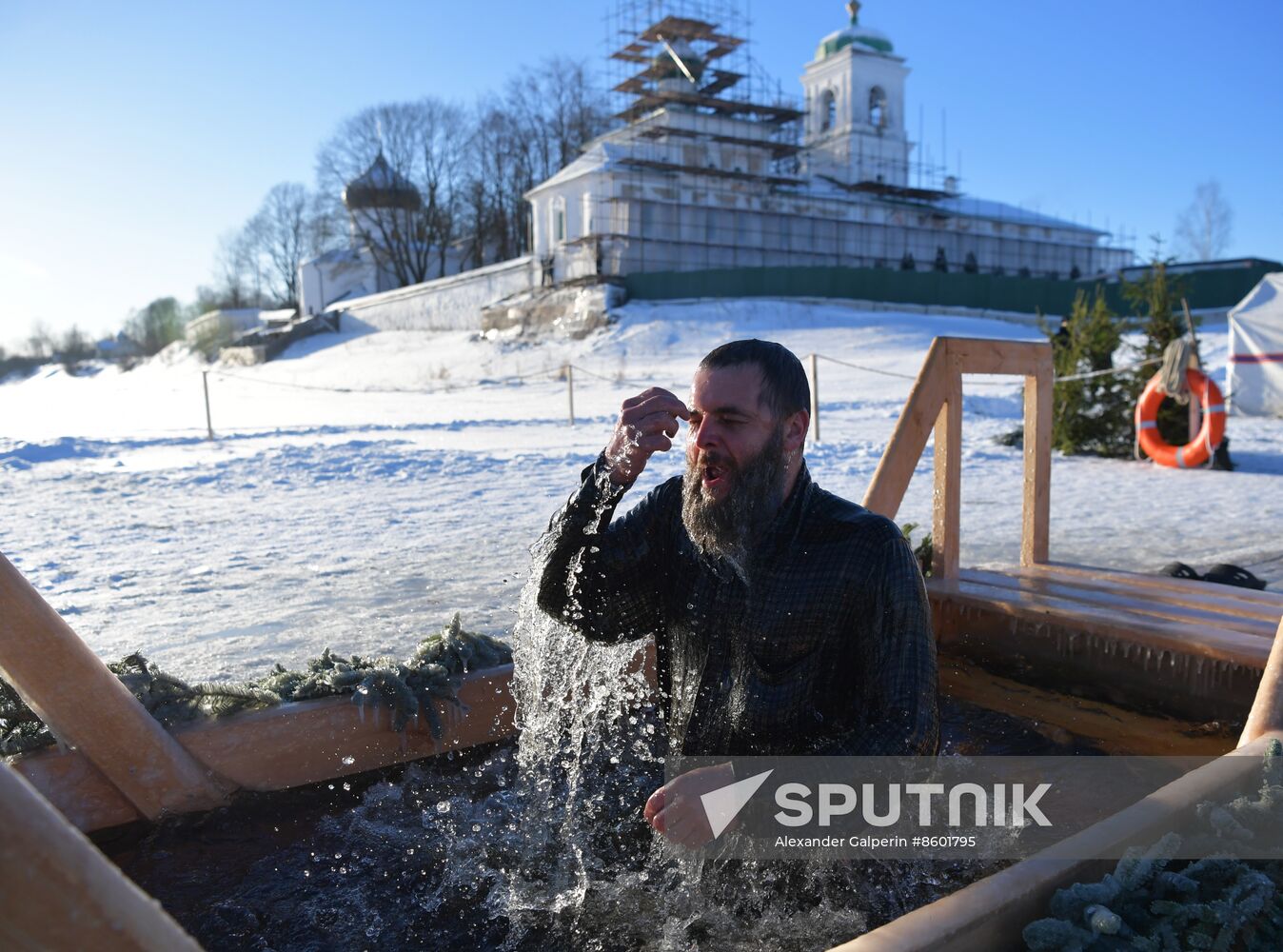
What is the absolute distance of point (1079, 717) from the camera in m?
3.49

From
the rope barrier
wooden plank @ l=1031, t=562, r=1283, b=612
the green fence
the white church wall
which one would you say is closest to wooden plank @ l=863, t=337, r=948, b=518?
wooden plank @ l=1031, t=562, r=1283, b=612

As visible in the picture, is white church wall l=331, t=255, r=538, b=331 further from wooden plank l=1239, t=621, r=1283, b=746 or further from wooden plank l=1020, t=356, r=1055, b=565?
wooden plank l=1239, t=621, r=1283, b=746

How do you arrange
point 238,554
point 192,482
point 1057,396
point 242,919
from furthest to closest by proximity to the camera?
1. point 1057,396
2. point 192,482
3. point 238,554
4. point 242,919

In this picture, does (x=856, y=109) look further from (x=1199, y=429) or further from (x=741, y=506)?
(x=741, y=506)

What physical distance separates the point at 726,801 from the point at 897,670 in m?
0.44

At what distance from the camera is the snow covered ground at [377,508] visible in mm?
4766

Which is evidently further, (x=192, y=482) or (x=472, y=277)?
(x=472, y=277)

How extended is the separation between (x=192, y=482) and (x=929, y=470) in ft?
23.7

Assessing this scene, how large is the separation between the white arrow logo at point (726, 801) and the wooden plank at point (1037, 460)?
9.18 feet

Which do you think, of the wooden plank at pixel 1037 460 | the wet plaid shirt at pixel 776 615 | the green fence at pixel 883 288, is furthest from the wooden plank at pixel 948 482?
the green fence at pixel 883 288

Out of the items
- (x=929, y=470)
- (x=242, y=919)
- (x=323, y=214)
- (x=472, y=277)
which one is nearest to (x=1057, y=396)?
(x=929, y=470)

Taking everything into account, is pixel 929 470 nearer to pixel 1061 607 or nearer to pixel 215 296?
pixel 1061 607

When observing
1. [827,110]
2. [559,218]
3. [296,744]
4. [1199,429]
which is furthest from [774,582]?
[827,110]

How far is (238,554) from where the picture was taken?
627cm
